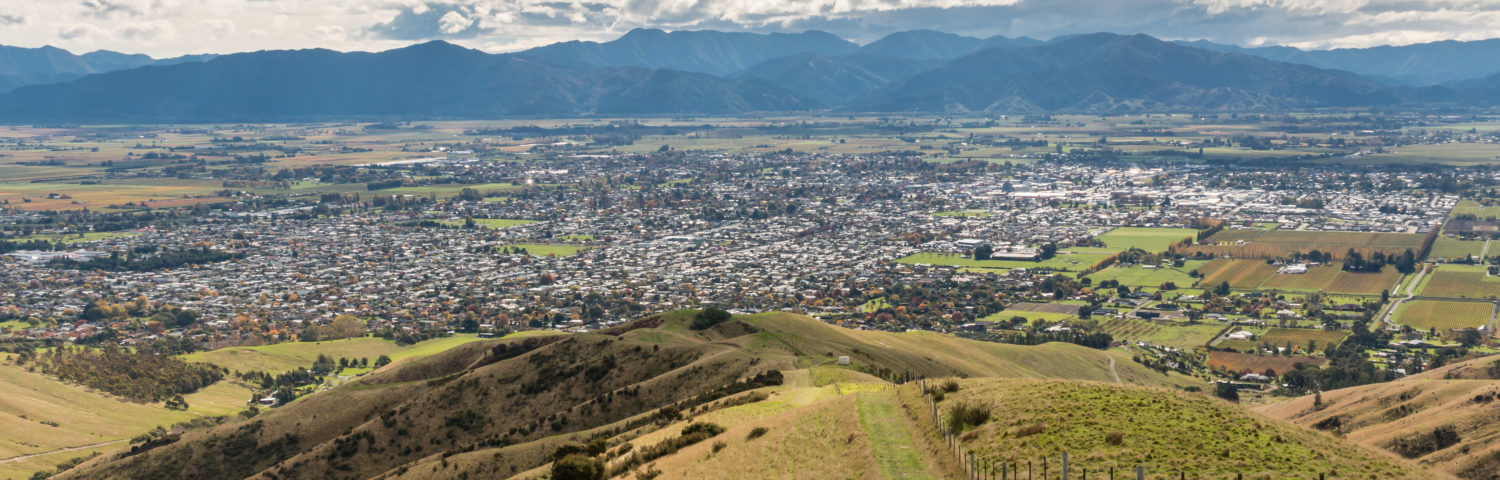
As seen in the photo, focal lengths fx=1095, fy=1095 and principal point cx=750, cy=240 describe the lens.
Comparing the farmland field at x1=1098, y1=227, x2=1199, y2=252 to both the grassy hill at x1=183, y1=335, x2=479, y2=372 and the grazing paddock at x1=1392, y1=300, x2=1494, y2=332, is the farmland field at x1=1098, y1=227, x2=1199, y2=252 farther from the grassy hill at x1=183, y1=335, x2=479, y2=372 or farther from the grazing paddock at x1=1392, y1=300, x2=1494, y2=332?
the grassy hill at x1=183, y1=335, x2=479, y2=372

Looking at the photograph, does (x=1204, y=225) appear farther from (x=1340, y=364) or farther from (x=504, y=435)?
(x=504, y=435)

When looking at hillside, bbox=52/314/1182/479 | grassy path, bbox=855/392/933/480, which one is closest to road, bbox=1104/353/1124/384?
hillside, bbox=52/314/1182/479

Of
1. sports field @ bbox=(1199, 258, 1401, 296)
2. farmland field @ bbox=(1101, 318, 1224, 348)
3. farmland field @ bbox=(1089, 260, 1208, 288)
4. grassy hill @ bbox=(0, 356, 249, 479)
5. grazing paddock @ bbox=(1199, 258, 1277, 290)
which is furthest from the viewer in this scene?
farmland field @ bbox=(1089, 260, 1208, 288)

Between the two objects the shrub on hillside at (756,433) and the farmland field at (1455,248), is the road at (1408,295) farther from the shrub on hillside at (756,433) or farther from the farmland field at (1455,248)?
the shrub on hillside at (756,433)

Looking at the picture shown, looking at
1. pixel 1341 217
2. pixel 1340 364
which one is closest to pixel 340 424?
pixel 1340 364

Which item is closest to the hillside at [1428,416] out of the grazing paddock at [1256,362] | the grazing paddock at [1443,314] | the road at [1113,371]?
the road at [1113,371]

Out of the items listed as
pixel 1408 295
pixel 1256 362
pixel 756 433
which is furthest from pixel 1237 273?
pixel 756 433
